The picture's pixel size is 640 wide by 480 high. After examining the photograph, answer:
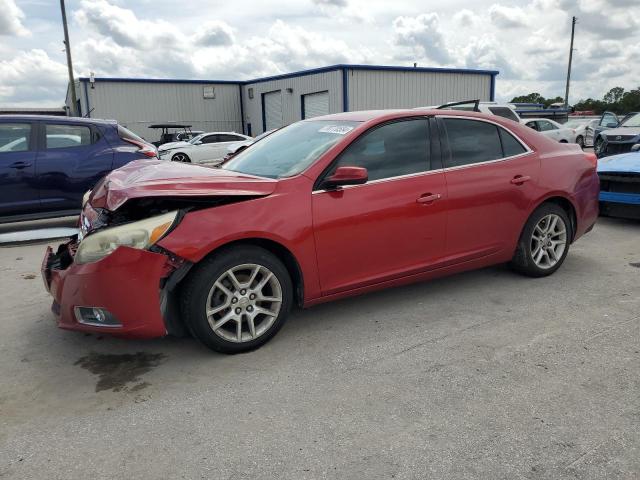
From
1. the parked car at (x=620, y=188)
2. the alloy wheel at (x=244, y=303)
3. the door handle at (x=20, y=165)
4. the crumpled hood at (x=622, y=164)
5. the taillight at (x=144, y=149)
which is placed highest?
the taillight at (x=144, y=149)

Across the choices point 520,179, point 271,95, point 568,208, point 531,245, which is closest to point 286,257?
point 520,179

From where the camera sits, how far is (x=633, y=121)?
12836mm

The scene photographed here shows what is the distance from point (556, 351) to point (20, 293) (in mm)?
4342

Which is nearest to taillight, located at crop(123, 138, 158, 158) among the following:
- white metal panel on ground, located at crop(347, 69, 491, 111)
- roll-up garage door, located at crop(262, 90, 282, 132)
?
white metal panel on ground, located at crop(347, 69, 491, 111)

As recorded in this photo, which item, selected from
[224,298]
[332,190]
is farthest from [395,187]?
[224,298]

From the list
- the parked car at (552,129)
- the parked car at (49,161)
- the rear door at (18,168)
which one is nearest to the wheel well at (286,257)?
the parked car at (49,161)

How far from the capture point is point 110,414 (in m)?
2.78

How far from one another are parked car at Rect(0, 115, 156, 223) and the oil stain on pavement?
4.20m

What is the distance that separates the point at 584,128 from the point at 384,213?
24608 mm

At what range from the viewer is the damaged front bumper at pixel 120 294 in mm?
3066

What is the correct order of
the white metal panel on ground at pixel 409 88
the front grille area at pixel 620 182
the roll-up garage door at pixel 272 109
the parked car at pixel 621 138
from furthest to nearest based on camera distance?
the roll-up garage door at pixel 272 109 → the white metal panel on ground at pixel 409 88 → the parked car at pixel 621 138 → the front grille area at pixel 620 182

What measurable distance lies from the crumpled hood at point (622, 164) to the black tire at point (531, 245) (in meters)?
Result: 2.52

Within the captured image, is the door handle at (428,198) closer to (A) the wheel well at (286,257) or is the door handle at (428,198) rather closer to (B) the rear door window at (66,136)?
(A) the wheel well at (286,257)

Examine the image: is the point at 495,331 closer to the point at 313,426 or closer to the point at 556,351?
the point at 556,351
